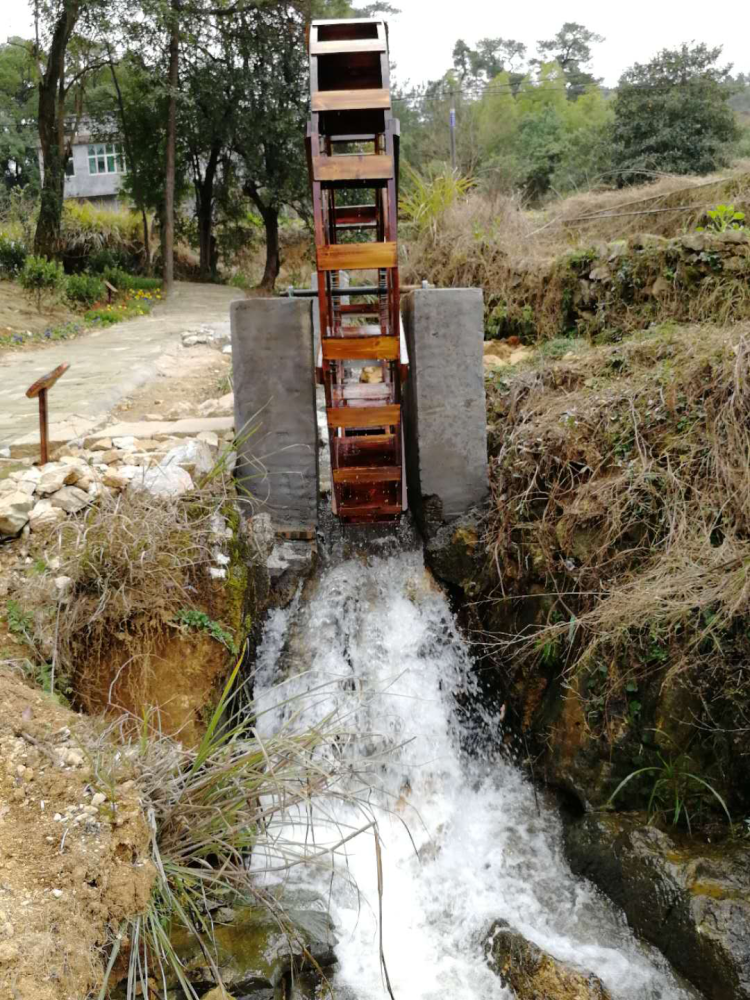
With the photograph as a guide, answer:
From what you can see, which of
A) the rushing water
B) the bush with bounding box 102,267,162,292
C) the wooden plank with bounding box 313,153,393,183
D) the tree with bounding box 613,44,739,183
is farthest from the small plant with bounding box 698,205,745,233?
the bush with bounding box 102,267,162,292

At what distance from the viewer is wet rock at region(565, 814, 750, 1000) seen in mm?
3363

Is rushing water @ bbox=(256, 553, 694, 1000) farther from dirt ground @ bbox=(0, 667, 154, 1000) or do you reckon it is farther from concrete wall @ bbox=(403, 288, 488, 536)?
dirt ground @ bbox=(0, 667, 154, 1000)

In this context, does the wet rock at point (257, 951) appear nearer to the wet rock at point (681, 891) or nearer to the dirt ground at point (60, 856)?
the dirt ground at point (60, 856)

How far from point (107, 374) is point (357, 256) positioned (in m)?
3.93

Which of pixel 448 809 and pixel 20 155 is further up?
pixel 20 155

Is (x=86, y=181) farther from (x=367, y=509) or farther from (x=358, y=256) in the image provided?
(x=358, y=256)

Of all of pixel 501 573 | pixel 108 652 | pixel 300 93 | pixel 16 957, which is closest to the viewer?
pixel 16 957

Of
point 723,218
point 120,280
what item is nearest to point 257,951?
point 723,218

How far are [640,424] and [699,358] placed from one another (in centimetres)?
52

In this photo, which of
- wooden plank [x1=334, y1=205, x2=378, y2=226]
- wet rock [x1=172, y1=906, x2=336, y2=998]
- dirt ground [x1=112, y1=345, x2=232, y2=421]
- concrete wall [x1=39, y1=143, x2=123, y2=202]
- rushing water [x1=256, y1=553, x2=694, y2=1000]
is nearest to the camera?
wet rock [x1=172, y1=906, x2=336, y2=998]

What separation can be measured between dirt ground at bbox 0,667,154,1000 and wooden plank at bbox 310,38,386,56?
461 centimetres

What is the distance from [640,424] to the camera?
4.85 m

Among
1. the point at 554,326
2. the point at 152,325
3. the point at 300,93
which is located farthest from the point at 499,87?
the point at 554,326

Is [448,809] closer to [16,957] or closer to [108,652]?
[108,652]
